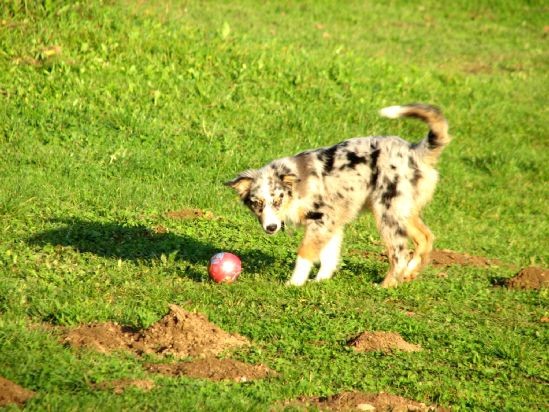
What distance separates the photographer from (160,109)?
50.2 ft

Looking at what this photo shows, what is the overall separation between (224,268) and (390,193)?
2.05 meters

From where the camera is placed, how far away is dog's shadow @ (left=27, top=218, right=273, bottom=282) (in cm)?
1066

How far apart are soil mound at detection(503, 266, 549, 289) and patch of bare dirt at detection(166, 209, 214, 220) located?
3.86 metres

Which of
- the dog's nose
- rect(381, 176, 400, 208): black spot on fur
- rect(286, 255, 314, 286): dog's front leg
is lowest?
rect(286, 255, 314, 286): dog's front leg

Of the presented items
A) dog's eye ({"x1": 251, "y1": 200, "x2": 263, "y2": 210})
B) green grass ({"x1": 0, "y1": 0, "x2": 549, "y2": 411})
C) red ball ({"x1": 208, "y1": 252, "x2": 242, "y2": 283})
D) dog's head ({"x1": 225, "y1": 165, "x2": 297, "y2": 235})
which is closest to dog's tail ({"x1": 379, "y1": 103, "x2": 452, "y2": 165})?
dog's head ({"x1": 225, "y1": 165, "x2": 297, "y2": 235})

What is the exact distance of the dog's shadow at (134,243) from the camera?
1066 cm

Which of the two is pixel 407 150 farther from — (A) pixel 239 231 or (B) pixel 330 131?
(B) pixel 330 131

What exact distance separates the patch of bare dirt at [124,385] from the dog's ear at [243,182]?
144 inches

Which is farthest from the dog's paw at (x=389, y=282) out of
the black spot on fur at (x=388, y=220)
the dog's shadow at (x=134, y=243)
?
the dog's shadow at (x=134, y=243)

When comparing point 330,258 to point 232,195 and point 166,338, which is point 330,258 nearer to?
point 232,195

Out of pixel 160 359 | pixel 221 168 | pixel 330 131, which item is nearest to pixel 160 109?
pixel 221 168

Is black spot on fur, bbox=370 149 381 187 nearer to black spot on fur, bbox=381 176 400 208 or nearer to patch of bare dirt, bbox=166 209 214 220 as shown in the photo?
black spot on fur, bbox=381 176 400 208

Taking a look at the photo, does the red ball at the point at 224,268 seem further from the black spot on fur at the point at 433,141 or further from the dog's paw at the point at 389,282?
the black spot on fur at the point at 433,141

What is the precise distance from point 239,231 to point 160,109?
3.95 m
